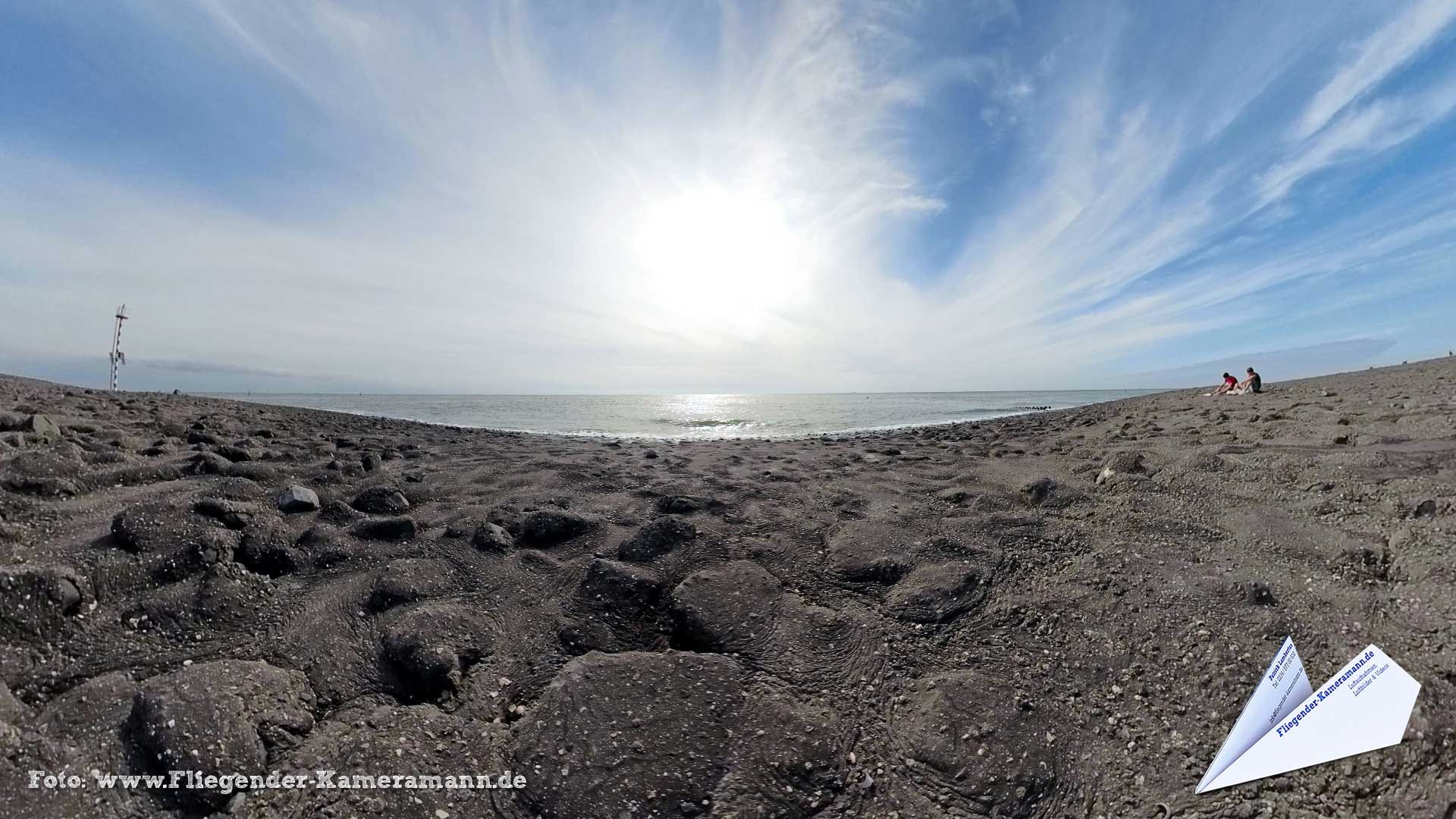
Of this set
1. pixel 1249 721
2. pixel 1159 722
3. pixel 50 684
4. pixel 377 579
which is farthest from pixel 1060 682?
pixel 50 684

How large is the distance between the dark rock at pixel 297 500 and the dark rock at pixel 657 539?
2916 mm

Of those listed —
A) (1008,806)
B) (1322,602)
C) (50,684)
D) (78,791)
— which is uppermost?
(1322,602)

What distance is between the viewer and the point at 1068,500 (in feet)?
16.3

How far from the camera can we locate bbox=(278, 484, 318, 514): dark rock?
459cm

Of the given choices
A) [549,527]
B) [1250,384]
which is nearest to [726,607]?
[549,527]

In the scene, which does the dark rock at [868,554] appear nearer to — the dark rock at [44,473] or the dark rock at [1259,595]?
the dark rock at [1259,595]

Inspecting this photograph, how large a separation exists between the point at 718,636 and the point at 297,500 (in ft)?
13.6

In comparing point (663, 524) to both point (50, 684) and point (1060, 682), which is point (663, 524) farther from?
point (50, 684)

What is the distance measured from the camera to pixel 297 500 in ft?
15.1

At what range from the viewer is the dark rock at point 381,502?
4875 millimetres

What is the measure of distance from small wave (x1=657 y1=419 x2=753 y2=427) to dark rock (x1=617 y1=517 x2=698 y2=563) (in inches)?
819

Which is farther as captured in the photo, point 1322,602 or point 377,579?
point 377,579

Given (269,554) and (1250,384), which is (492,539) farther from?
(1250,384)

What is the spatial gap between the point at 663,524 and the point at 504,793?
94.9 inches
